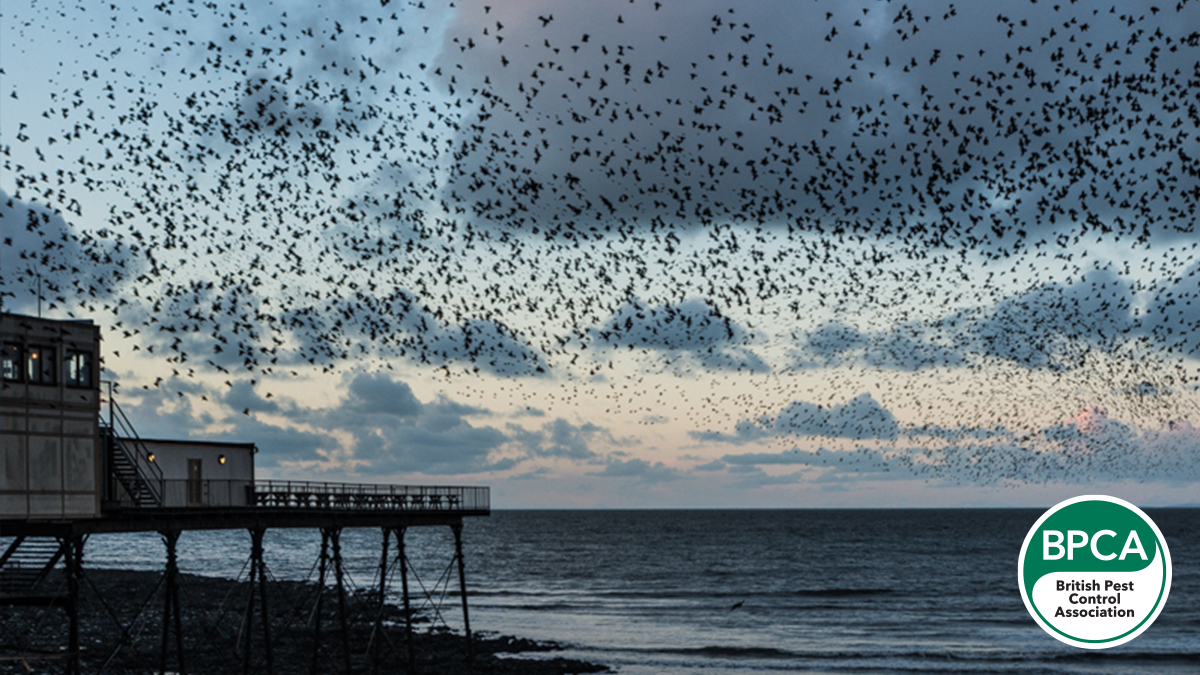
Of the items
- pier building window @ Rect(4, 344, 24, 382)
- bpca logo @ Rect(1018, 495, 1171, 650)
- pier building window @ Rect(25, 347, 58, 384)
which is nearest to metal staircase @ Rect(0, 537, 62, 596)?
pier building window @ Rect(25, 347, 58, 384)

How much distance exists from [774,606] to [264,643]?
148 ft

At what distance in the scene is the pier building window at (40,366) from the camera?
24750 mm

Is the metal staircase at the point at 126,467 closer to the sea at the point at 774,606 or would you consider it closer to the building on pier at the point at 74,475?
the building on pier at the point at 74,475

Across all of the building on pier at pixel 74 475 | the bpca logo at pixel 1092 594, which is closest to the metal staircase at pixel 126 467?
the building on pier at pixel 74 475

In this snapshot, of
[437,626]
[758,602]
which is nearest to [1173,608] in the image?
[758,602]

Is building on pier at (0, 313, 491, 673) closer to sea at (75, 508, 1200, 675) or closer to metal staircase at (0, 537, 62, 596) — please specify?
metal staircase at (0, 537, 62, 596)

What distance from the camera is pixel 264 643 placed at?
1729 inches

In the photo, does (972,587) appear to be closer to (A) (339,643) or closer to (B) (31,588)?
(A) (339,643)

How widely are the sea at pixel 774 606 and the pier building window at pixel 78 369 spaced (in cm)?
2948

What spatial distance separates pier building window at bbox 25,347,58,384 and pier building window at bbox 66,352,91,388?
1.44 ft

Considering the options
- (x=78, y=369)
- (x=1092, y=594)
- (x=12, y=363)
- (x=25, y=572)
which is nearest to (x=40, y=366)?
(x=12, y=363)

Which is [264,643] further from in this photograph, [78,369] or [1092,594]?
[1092,594]

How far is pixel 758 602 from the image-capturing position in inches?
3268

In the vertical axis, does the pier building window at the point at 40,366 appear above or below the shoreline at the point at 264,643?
above
